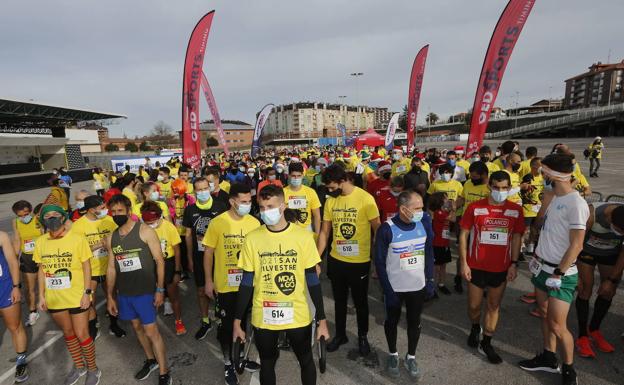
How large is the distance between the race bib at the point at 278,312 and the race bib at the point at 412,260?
4.17 feet

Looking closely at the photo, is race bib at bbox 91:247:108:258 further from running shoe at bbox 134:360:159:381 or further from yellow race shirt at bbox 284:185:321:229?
yellow race shirt at bbox 284:185:321:229

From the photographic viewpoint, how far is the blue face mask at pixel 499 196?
128 inches

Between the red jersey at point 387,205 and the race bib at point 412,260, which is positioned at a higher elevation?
the red jersey at point 387,205

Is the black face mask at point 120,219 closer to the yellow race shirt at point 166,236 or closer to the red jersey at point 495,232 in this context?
the yellow race shirt at point 166,236

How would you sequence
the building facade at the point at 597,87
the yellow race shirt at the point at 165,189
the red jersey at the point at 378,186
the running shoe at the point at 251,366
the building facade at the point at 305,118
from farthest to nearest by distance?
the building facade at the point at 305,118, the building facade at the point at 597,87, the yellow race shirt at the point at 165,189, the red jersey at the point at 378,186, the running shoe at the point at 251,366

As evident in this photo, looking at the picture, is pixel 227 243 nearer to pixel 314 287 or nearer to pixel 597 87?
pixel 314 287

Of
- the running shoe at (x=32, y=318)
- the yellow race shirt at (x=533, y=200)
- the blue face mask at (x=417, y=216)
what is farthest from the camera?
the yellow race shirt at (x=533, y=200)

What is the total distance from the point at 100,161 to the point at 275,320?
41.7m

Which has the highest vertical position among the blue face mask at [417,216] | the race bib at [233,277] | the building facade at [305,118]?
the building facade at [305,118]

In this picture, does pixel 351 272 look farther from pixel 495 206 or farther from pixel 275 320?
pixel 495 206

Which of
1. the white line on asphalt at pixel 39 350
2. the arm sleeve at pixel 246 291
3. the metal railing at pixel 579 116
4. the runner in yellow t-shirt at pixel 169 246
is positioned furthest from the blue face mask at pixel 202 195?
the metal railing at pixel 579 116

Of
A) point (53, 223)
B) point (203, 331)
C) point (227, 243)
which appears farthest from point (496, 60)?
point (53, 223)

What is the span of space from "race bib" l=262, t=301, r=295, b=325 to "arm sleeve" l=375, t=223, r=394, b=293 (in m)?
1.11

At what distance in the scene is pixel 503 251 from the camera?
330cm
